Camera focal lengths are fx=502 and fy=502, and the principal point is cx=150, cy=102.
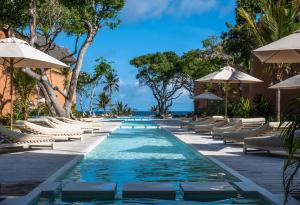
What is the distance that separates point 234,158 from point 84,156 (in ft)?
11.7

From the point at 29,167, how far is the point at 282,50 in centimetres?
545

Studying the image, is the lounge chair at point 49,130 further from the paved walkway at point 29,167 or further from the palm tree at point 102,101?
the palm tree at point 102,101

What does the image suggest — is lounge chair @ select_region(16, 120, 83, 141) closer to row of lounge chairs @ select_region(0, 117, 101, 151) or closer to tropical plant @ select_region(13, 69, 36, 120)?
row of lounge chairs @ select_region(0, 117, 101, 151)

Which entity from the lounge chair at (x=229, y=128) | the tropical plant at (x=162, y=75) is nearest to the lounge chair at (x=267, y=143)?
the lounge chair at (x=229, y=128)

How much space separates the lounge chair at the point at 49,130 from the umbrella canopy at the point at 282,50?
725 centimetres

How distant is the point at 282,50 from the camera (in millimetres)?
9992

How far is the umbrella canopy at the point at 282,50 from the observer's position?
30.3 ft

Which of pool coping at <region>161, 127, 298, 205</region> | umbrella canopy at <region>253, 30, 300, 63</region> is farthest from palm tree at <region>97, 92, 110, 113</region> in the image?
pool coping at <region>161, 127, 298, 205</region>

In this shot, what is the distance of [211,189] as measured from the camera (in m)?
6.78

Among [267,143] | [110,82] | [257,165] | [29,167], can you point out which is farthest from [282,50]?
[110,82]

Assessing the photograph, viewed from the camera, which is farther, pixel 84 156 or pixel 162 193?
pixel 84 156

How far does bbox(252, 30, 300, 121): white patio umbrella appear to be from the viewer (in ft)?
30.3

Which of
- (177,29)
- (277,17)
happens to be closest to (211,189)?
(277,17)

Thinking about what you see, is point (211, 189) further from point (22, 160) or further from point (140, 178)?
point (22, 160)
